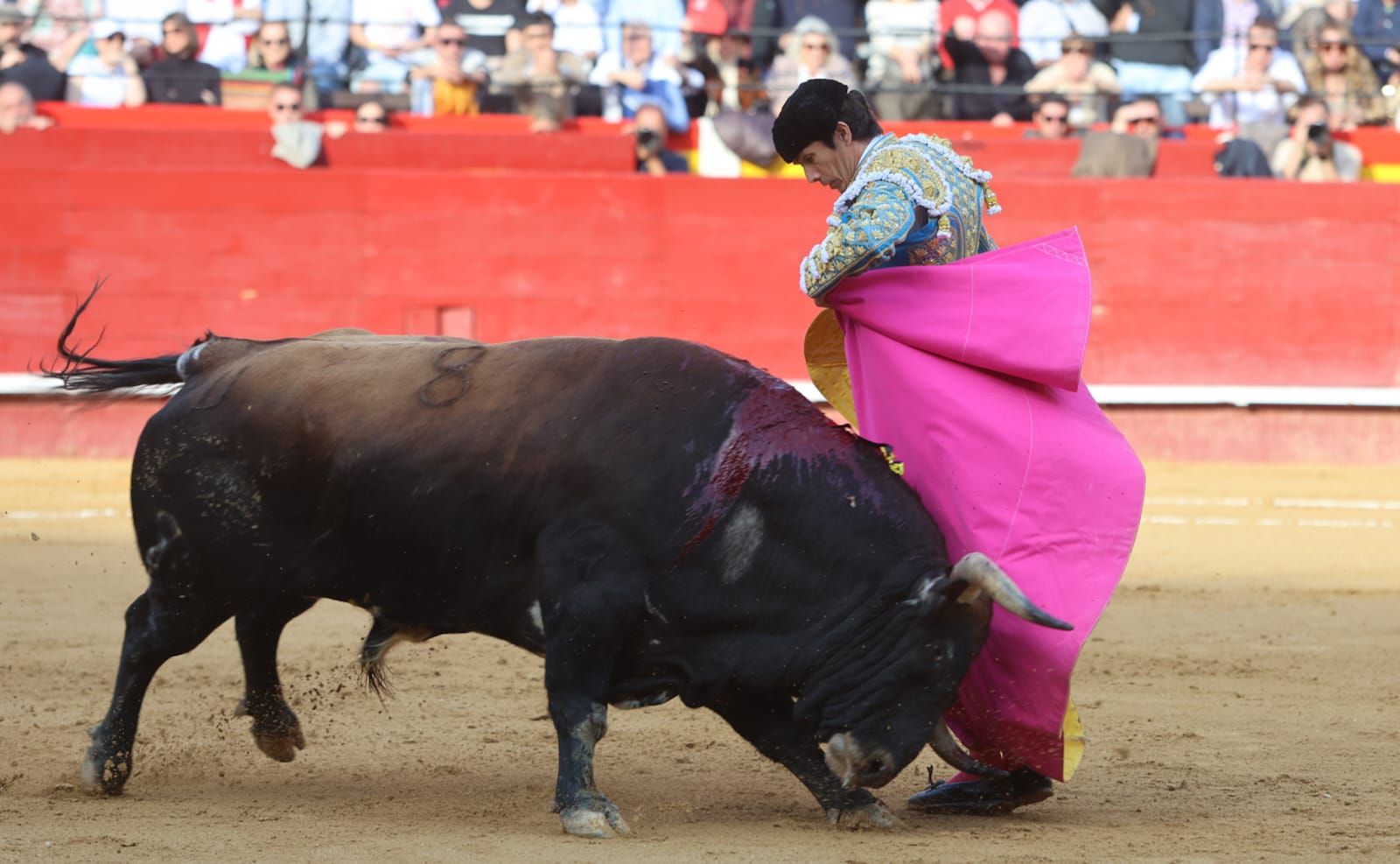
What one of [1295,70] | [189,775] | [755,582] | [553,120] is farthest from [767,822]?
[1295,70]

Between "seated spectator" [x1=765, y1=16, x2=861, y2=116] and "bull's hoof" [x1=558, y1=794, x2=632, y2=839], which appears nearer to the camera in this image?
"bull's hoof" [x1=558, y1=794, x2=632, y2=839]

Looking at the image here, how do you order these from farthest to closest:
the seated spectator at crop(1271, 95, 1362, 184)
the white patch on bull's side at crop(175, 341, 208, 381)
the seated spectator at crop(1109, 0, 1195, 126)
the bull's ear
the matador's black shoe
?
the seated spectator at crop(1109, 0, 1195, 126) → the seated spectator at crop(1271, 95, 1362, 184) → the white patch on bull's side at crop(175, 341, 208, 381) → the matador's black shoe → the bull's ear

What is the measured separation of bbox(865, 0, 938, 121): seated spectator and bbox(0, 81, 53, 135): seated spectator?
13.1 ft

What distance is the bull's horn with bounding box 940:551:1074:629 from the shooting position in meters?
2.84

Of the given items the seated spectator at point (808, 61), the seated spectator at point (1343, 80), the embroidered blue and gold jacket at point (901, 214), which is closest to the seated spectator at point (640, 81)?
the seated spectator at point (808, 61)

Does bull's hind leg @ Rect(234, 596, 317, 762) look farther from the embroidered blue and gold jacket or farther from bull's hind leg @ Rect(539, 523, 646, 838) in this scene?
the embroidered blue and gold jacket

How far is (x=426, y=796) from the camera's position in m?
3.47

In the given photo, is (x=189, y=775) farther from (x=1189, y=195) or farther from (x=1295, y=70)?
(x=1295, y=70)

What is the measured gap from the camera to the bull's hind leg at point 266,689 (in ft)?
12.2

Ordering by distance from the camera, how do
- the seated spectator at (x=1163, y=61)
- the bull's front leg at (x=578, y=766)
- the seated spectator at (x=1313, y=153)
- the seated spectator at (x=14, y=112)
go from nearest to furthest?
the bull's front leg at (x=578, y=766), the seated spectator at (x=14, y=112), the seated spectator at (x=1313, y=153), the seated spectator at (x=1163, y=61)

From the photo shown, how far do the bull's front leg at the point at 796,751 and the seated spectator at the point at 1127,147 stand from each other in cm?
634

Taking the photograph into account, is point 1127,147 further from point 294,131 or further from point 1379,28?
point 294,131

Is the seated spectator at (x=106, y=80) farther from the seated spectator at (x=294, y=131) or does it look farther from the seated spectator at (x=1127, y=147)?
the seated spectator at (x=1127, y=147)

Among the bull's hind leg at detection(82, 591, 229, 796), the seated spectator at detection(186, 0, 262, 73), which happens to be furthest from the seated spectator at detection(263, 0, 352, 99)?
the bull's hind leg at detection(82, 591, 229, 796)
